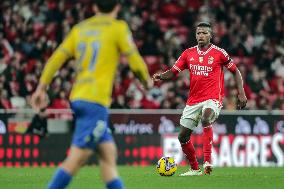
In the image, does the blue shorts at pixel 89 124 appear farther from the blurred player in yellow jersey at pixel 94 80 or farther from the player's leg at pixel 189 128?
the player's leg at pixel 189 128

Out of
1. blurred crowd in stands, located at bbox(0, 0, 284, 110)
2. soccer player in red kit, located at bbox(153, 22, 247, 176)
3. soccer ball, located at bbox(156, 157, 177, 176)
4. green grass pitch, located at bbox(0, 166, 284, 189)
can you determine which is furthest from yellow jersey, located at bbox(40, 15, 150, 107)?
blurred crowd in stands, located at bbox(0, 0, 284, 110)

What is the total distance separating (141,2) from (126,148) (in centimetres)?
798

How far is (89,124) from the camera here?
8.23 meters

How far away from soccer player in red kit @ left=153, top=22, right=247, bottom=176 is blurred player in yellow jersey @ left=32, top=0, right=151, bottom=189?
18.2ft

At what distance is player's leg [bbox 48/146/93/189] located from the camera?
8234 millimetres

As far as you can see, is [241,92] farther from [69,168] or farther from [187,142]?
[69,168]

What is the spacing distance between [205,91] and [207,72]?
0.31 meters

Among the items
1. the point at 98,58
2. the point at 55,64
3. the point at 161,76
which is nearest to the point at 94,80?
the point at 98,58

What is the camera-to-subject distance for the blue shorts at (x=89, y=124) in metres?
8.22

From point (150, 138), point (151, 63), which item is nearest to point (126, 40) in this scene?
point (150, 138)

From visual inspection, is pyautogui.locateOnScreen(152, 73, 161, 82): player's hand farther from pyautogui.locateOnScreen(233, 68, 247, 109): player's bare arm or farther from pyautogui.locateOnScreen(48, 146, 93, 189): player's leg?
pyautogui.locateOnScreen(48, 146, 93, 189): player's leg

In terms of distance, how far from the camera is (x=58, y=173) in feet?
27.0

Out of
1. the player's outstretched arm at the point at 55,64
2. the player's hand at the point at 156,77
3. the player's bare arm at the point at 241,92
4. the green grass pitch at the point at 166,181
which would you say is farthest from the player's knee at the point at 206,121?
the player's outstretched arm at the point at 55,64

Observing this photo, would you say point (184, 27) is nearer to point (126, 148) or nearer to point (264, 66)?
point (264, 66)
